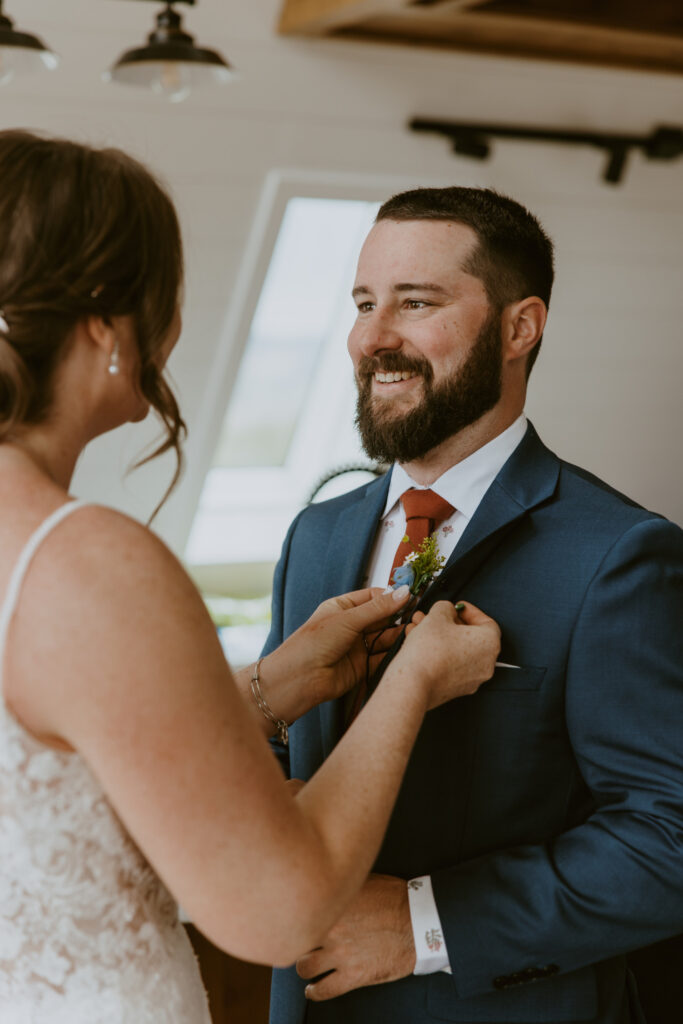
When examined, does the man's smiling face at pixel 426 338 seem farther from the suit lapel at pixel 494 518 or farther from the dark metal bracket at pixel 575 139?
the dark metal bracket at pixel 575 139

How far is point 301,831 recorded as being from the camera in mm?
991

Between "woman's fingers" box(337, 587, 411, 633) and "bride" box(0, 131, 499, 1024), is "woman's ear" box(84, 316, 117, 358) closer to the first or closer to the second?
"bride" box(0, 131, 499, 1024)

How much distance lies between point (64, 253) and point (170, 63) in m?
1.64

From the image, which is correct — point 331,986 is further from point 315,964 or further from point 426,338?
point 426,338

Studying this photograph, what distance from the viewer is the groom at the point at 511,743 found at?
1.38 metres

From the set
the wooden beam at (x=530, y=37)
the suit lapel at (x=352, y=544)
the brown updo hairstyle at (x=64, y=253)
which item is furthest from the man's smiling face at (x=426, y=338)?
the wooden beam at (x=530, y=37)

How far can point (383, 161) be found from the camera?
4012 mm

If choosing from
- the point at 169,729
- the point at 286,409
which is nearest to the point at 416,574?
the point at 169,729

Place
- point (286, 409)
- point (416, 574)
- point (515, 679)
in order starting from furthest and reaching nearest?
point (286, 409) → point (416, 574) → point (515, 679)

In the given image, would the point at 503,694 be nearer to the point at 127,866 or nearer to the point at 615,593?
the point at 615,593

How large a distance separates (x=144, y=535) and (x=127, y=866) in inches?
15.3

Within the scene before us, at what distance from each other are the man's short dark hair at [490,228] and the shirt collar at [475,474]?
21 cm

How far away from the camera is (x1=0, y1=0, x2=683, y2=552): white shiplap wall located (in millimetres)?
3441

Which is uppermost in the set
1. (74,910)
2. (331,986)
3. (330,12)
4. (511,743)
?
(330,12)
